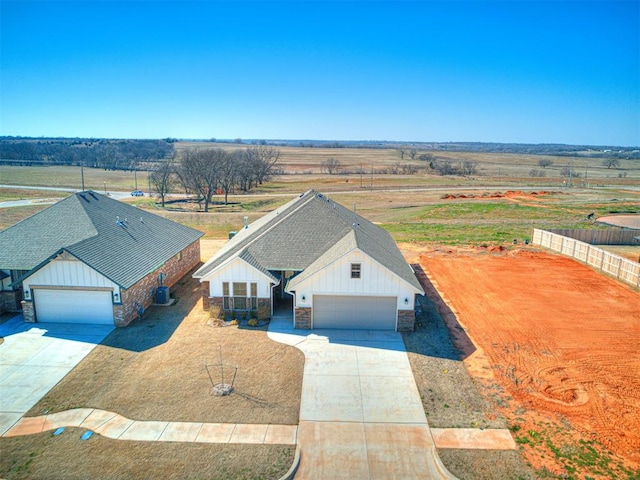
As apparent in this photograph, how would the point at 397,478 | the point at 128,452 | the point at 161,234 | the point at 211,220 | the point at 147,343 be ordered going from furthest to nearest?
the point at 211,220 → the point at 161,234 → the point at 147,343 → the point at 128,452 → the point at 397,478

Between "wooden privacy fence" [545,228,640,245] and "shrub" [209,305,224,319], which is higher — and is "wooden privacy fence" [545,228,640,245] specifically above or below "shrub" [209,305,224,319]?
above

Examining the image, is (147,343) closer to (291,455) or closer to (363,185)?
(291,455)

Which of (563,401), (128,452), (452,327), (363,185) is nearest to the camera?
(128,452)

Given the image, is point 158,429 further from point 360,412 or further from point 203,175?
point 203,175

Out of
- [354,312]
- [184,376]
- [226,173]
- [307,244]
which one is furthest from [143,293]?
[226,173]

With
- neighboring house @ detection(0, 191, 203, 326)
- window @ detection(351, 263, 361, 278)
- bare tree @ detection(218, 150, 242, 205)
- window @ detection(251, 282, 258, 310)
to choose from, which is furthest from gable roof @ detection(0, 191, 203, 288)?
bare tree @ detection(218, 150, 242, 205)

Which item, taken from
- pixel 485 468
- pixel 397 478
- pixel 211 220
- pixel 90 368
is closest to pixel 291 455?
pixel 397 478

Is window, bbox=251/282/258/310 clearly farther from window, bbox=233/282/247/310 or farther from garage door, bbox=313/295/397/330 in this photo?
garage door, bbox=313/295/397/330
